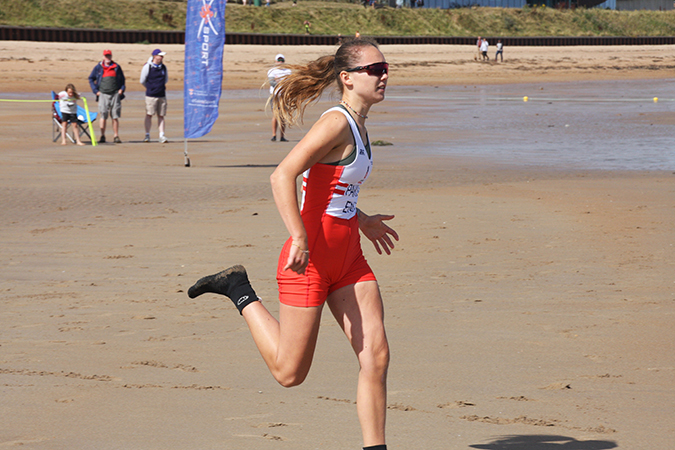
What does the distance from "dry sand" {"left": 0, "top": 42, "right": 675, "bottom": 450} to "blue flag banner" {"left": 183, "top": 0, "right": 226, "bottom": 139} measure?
138 centimetres

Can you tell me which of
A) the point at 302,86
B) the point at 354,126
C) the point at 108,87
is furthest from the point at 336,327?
the point at 108,87

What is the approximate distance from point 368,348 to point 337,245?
0.44m

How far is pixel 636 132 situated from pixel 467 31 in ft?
176

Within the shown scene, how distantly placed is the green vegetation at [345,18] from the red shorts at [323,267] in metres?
46.7

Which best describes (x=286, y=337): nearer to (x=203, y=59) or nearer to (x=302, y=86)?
(x=302, y=86)

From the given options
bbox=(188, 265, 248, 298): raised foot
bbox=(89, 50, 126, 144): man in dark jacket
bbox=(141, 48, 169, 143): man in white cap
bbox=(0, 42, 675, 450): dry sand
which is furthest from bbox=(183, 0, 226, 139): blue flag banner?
bbox=(188, 265, 248, 298): raised foot

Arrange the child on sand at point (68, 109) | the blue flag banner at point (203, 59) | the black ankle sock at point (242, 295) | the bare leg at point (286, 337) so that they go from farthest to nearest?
1. the child on sand at point (68, 109)
2. the blue flag banner at point (203, 59)
3. the black ankle sock at point (242, 295)
4. the bare leg at point (286, 337)

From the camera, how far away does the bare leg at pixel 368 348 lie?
138 inches

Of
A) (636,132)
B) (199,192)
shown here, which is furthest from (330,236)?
(636,132)

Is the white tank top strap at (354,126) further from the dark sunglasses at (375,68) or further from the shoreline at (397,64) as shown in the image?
the shoreline at (397,64)

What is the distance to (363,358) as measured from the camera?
354 centimetres

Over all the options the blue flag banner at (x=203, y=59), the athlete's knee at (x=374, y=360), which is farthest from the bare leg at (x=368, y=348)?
the blue flag banner at (x=203, y=59)

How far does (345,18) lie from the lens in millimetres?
64500

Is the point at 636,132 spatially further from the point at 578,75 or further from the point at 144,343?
the point at 578,75
